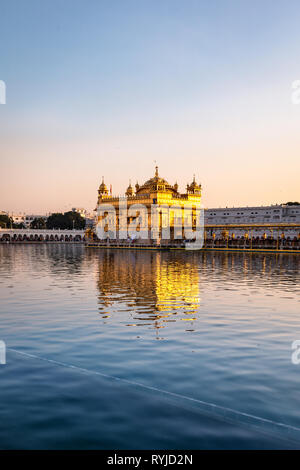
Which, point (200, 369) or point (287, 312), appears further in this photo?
point (287, 312)

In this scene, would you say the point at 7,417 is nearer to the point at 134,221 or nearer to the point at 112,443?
the point at 112,443

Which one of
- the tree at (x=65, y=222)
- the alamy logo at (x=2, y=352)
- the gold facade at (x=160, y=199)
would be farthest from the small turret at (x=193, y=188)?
the alamy logo at (x=2, y=352)

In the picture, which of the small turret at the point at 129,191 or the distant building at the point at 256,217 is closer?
the small turret at the point at 129,191

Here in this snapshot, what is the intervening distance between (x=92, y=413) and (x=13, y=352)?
3790 millimetres

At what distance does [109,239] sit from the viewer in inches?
3686

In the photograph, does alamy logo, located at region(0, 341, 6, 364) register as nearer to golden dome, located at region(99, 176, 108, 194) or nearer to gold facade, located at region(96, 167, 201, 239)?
gold facade, located at region(96, 167, 201, 239)

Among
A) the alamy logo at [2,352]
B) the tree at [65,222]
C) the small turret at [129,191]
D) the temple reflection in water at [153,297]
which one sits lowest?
the temple reflection in water at [153,297]

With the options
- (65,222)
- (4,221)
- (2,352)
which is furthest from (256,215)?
(2,352)

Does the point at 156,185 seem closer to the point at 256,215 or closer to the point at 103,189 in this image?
the point at 103,189

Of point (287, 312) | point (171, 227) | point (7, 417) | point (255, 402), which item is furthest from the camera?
point (171, 227)

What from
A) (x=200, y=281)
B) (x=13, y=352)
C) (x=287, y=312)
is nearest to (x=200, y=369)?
(x=13, y=352)

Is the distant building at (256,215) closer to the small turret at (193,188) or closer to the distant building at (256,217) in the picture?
the distant building at (256,217)

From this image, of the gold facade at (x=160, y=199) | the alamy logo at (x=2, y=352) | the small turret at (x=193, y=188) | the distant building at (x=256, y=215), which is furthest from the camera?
the distant building at (x=256, y=215)
